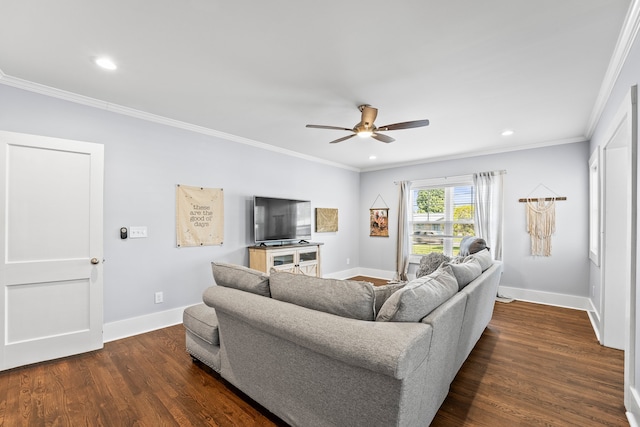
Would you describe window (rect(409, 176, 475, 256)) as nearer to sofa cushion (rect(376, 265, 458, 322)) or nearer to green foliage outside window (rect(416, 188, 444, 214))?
green foliage outside window (rect(416, 188, 444, 214))

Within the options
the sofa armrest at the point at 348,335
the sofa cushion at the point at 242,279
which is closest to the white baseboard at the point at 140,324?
the sofa cushion at the point at 242,279

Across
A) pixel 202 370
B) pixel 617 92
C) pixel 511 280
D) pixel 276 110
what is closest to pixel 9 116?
pixel 276 110

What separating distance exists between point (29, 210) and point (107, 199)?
60 centimetres

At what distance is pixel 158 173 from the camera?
344cm

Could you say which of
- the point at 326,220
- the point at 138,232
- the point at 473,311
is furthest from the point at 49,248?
Answer: the point at 326,220

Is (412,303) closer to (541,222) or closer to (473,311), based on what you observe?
(473,311)

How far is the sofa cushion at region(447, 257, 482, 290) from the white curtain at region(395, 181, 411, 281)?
130 inches

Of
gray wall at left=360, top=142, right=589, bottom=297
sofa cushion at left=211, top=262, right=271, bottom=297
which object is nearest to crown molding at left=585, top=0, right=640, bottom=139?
gray wall at left=360, top=142, right=589, bottom=297

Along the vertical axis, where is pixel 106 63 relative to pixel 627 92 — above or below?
above

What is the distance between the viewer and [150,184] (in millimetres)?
3377

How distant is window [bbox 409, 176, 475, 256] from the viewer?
523 centimetres

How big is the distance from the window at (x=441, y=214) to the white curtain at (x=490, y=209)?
0.18 m

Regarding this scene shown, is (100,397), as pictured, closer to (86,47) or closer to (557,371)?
(86,47)

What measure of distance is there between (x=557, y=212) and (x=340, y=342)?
466 centimetres
